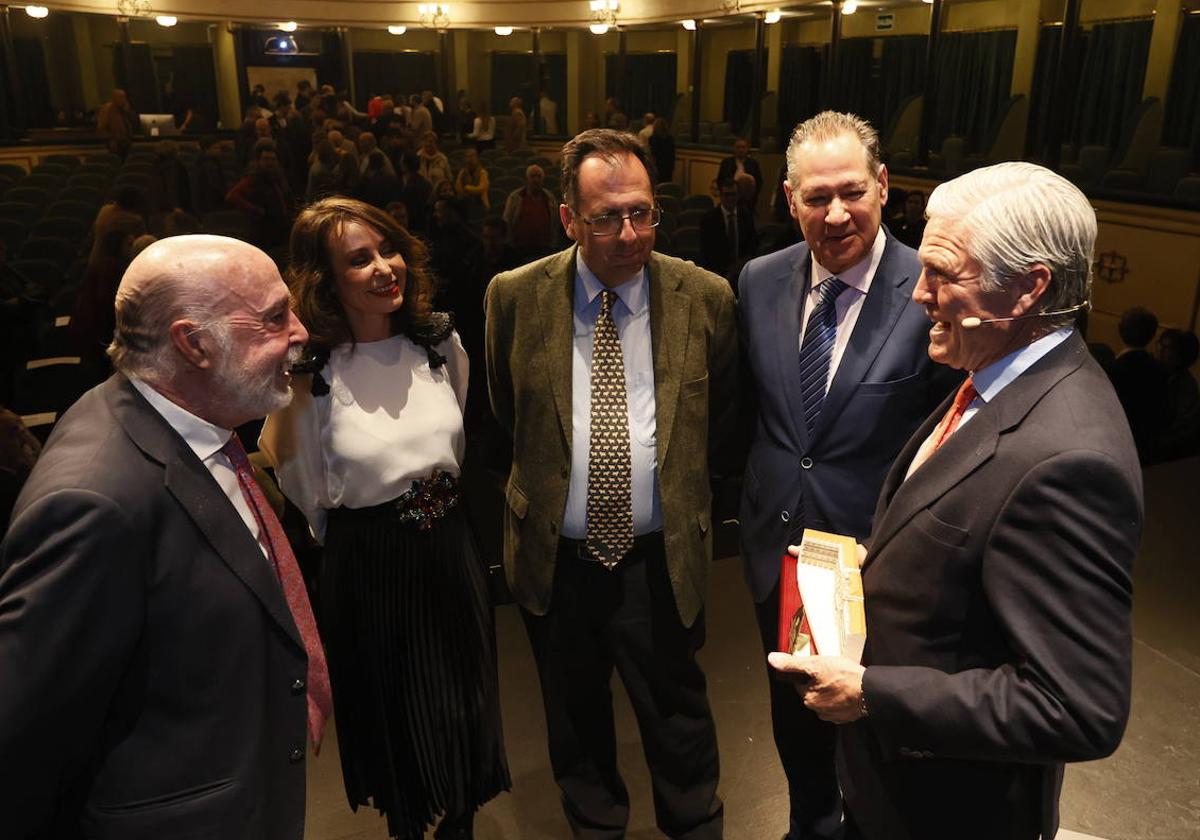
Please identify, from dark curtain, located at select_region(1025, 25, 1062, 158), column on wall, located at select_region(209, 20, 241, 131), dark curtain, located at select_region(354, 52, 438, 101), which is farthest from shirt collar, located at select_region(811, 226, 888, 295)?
dark curtain, located at select_region(354, 52, 438, 101)

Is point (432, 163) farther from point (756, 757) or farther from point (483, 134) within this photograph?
point (756, 757)

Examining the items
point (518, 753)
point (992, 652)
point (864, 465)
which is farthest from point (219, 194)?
point (992, 652)

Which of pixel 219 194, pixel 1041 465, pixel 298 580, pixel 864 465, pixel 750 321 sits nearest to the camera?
pixel 1041 465

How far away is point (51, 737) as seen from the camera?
1.22 meters

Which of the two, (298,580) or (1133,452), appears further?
(298,580)

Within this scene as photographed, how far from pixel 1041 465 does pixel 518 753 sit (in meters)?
2.01

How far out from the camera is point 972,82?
38.5 ft

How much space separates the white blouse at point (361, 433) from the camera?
80.0 inches

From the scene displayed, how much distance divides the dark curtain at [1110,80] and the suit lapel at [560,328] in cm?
929

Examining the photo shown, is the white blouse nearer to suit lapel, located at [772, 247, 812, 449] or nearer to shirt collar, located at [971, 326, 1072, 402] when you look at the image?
suit lapel, located at [772, 247, 812, 449]

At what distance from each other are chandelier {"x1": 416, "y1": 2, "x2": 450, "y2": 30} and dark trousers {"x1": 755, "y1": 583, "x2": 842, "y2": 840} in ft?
59.3

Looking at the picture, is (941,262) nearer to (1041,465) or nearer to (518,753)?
(1041,465)

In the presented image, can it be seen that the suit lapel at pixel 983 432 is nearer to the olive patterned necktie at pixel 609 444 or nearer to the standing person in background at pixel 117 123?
the olive patterned necktie at pixel 609 444

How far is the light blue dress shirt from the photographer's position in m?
2.14
